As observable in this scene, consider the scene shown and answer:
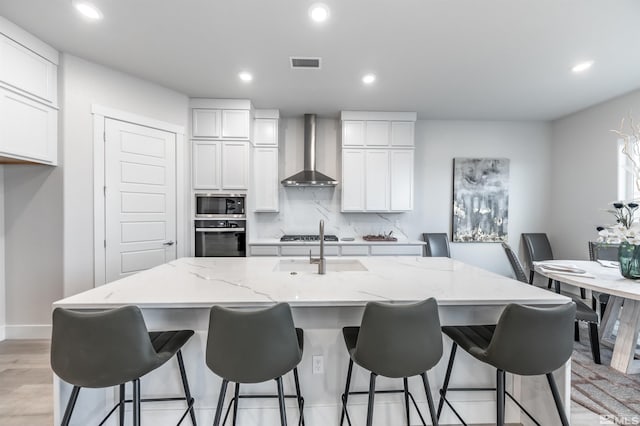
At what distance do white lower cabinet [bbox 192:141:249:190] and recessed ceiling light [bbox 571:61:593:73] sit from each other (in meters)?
3.73

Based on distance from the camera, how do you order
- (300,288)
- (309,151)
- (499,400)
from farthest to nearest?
1. (309,151)
2. (300,288)
3. (499,400)

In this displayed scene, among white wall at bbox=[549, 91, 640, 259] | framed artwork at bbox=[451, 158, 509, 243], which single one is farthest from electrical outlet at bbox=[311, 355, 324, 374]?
white wall at bbox=[549, 91, 640, 259]

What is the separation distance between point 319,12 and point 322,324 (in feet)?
7.03

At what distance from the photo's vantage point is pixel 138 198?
3.21 m

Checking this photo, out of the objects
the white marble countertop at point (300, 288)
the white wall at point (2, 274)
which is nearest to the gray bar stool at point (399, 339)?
the white marble countertop at point (300, 288)

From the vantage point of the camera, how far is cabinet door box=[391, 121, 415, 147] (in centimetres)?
421

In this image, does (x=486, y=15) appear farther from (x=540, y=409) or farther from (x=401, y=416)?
(x=401, y=416)

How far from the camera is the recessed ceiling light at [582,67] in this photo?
278 centimetres

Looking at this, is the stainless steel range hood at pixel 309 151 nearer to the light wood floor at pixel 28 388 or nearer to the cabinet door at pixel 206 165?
the cabinet door at pixel 206 165

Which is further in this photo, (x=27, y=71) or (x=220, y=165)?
(x=220, y=165)

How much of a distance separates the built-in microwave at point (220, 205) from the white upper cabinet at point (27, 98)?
1.49 metres

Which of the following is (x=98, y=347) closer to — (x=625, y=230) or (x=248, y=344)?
(x=248, y=344)

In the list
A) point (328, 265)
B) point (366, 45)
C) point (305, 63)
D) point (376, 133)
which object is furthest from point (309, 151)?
point (328, 265)

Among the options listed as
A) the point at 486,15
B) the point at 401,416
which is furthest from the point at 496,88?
the point at 401,416
